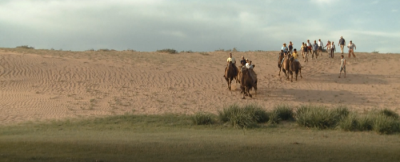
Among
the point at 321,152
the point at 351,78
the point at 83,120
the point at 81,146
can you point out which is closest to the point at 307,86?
the point at 351,78

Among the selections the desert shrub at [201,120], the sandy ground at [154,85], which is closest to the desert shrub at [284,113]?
the desert shrub at [201,120]

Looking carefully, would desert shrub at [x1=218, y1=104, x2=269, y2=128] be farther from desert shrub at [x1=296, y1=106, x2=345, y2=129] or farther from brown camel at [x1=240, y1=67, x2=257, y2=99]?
brown camel at [x1=240, y1=67, x2=257, y2=99]

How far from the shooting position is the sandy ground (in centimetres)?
2028

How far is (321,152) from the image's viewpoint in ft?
33.1

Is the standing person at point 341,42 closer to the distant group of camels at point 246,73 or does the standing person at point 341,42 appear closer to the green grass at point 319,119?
the distant group of camels at point 246,73

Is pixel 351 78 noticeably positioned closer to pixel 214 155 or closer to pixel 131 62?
pixel 131 62

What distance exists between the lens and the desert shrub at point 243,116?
49.6ft

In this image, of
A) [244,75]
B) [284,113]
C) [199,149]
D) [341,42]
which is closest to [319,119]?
[284,113]

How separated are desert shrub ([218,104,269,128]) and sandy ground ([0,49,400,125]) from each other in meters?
3.63

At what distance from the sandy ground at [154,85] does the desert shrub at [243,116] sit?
3632mm

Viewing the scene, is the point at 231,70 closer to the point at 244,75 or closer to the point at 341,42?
the point at 244,75

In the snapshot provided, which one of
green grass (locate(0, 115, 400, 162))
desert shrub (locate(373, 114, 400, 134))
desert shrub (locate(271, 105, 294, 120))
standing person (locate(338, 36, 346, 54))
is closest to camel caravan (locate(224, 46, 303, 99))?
desert shrub (locate(271, 105, 294, 120))

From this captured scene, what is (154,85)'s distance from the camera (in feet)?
88.6

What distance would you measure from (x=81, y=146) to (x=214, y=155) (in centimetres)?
302
